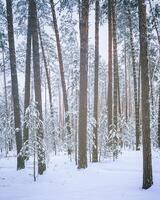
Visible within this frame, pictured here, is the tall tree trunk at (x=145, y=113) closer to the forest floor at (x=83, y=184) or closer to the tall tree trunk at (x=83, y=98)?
the forest floor at (x=83, y=184)

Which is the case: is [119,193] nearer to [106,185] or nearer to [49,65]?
[106,185]

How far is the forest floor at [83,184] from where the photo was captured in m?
9.27

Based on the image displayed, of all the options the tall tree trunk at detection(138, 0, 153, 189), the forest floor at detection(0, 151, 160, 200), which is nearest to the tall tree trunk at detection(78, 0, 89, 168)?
the forest floor at detection(0, 151, 160, 200)

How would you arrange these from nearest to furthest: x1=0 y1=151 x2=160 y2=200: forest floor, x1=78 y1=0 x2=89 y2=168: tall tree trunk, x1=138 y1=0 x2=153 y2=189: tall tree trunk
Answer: x1=0 y1=151 x2=160 y2=200: forest floor < x1=138 y1=0 x2=153 y2=189: tall tree trunk < x1=78 y1=0 x2=89 y2=168: tall tree trunk

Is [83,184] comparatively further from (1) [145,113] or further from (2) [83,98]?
(2) [83,98]

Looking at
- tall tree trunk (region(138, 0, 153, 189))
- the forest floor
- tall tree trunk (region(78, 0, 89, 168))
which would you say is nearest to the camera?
the forest floor

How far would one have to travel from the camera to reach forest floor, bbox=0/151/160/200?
927 centimetres

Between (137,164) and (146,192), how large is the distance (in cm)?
554

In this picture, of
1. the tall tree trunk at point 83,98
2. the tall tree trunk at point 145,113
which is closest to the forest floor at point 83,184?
the tall tree trunk at point 145,113

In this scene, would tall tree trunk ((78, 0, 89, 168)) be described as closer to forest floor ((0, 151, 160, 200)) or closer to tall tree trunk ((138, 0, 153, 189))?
forest floor ((0, 151, 160, 200))

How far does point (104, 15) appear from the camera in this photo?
66.4 feet

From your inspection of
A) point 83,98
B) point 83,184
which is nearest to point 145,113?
point 83,184

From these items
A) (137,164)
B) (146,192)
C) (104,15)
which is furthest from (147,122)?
(104,15)

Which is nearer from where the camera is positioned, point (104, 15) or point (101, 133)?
point (101, 133)
